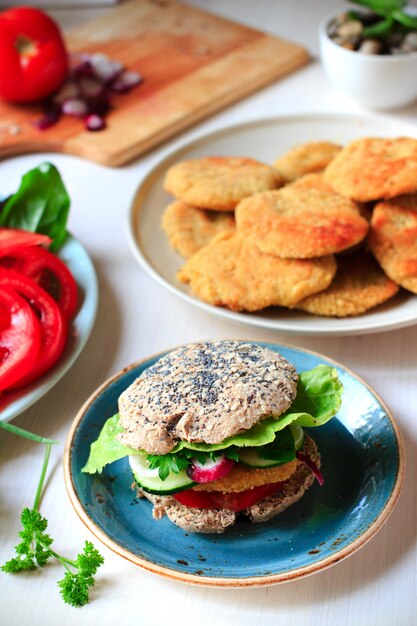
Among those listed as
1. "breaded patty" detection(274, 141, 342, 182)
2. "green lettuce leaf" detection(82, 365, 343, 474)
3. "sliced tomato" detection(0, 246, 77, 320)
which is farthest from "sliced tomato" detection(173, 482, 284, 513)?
"breaded patty" detection(274, 141, 342, 182)

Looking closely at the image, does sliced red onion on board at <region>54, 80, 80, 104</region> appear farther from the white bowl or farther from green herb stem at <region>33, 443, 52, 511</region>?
green herb stem at <region>33, 443, 52, 511</region>

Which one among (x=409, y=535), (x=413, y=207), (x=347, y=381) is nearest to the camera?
(x=409, y=535)

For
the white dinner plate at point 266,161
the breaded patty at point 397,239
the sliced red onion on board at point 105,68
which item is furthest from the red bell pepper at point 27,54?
the breaded patty at point 397,239

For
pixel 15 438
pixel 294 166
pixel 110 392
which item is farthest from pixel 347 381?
pixel 294 166

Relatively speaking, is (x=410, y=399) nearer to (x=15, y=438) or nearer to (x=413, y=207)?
(x=413, y=207)

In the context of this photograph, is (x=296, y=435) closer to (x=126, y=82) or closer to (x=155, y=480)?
(x=155, y=480)

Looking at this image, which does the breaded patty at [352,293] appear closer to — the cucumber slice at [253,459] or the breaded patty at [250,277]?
the breaded patty at [250,277]

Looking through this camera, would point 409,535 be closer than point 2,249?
Yes
